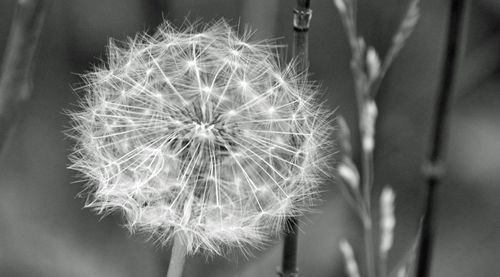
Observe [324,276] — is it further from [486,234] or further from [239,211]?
[239,211]

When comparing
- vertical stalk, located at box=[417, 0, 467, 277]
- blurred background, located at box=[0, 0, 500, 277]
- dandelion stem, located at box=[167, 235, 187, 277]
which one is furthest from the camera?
blurred background, located at box=[0, 0, 500, 277]

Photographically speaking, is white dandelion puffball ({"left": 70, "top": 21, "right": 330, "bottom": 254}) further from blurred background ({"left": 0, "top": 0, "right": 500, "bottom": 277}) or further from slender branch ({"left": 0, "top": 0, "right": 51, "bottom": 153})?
blurred background ({"left": 0, "top": 0, "right": 500, "bottom": 277})

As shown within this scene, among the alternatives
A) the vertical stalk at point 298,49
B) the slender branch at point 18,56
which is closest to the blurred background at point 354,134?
the vertical stalk at point 298,49

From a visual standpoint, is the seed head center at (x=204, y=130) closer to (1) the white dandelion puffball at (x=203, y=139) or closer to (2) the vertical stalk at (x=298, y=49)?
(1) the white dandelion puffball at (x=203, y=139)

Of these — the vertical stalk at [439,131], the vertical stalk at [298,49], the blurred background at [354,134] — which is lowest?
the vertical stalk at [439,131]

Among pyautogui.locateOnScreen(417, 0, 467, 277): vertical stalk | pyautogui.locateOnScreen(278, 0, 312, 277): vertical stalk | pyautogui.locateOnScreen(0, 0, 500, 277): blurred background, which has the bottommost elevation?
pyautogui.locateOnScreen(417, 0, 467, 277): vertical stalk

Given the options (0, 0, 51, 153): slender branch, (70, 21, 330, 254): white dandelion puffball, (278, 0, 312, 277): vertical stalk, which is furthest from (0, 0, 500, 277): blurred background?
(0, 0, 51, 153): slender branch
